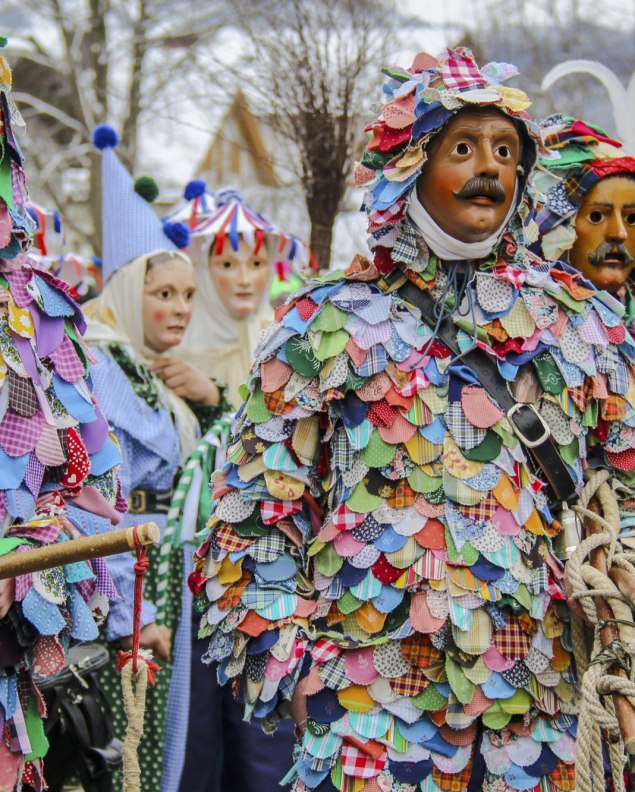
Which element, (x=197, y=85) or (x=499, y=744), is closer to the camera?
(x=499, y=744)

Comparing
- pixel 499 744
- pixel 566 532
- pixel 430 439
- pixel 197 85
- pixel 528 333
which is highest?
pixel 528 333

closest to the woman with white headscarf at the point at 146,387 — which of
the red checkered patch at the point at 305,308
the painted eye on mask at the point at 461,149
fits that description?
the red checkered patch at the point at 305,308

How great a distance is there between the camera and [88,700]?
11.6 feet

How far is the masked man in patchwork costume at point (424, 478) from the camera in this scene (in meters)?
2.49

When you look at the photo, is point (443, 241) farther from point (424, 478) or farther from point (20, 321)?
point (20, 321)

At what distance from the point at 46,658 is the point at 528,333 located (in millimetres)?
1257

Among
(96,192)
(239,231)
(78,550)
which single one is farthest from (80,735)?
(96,192)

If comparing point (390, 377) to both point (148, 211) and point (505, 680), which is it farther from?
point (148, 211)

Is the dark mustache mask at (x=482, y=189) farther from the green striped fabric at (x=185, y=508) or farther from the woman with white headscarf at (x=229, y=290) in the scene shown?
the woman with white headscarf at (x=229, y=290)

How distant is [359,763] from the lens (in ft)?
8.09

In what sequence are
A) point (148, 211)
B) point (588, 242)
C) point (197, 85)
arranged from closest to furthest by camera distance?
point (588, 242), point (148, 211), point (197, 85)

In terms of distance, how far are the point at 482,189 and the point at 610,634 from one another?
3.19ft

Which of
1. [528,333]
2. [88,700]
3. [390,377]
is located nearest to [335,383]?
[390,377]

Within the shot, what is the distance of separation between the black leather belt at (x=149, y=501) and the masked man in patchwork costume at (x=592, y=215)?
5.87 ft
